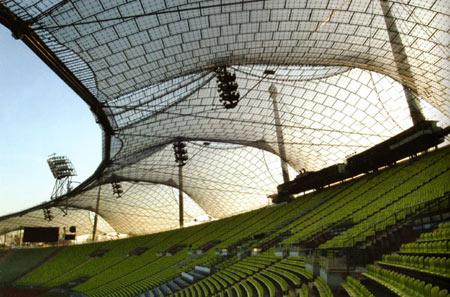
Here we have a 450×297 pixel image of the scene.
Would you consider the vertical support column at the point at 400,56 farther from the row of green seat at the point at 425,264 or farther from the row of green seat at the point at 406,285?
the row of green seat at the point at 406,285

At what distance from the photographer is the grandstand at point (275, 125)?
14.4 meters

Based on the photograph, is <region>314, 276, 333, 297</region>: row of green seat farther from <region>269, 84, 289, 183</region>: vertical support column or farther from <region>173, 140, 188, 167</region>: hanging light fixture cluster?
<region>173, 140, 188, 167</region>: hanging light fixture cluster

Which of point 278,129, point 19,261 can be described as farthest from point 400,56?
point 19,261

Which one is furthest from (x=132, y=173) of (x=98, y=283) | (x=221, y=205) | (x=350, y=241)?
(x=350, y=241)

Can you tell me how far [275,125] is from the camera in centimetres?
4625

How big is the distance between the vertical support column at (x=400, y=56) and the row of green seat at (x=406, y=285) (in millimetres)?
20216

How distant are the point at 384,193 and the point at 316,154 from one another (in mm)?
31708

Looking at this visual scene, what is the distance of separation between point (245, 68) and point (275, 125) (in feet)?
42.2

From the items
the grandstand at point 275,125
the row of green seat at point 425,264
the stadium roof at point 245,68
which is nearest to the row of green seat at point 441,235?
the grandstand at point 275,125

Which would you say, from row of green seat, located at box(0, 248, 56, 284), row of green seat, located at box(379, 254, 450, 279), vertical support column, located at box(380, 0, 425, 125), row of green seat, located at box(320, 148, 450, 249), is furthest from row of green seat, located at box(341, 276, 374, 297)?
row of green seat, located at box(0, 248, 56, 284)

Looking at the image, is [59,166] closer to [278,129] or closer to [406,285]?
[278,129]

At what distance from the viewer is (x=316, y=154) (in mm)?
53938

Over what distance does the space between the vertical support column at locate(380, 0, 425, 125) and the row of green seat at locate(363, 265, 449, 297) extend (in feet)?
66.3

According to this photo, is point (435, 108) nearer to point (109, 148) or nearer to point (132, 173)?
point (109, 148)
